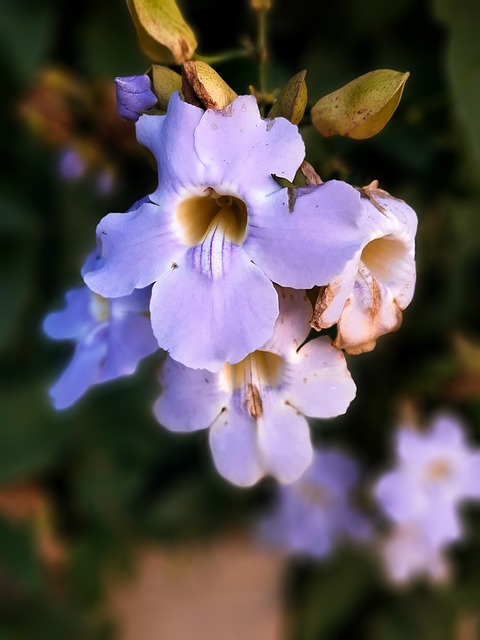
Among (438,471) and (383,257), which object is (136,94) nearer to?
(383,257)

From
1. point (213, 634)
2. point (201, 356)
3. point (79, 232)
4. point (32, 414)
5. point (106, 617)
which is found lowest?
point (213, 634)

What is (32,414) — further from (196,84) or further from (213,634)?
(196,84)

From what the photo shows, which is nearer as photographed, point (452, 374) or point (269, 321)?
point (269, 321)

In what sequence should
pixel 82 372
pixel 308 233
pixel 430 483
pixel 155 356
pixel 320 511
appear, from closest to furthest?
1. pixel 308 233
2. pixel 82 372
3. pixel 155 356
4. pixel 430 483
5. pixel 320 511

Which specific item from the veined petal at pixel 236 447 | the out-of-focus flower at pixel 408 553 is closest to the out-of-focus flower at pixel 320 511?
the out-of-focus flower at pixel 408 553

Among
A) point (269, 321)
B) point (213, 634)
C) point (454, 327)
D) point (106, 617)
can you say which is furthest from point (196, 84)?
point (213, 634)

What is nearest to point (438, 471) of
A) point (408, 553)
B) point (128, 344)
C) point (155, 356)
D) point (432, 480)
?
point (432, 480)
